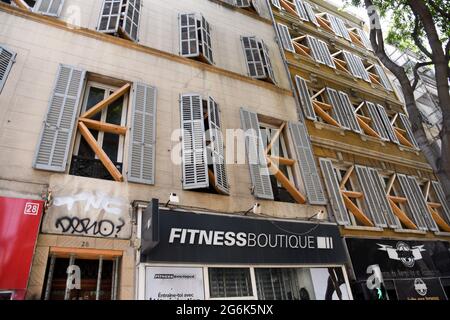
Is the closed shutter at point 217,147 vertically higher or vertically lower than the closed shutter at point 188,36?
lower

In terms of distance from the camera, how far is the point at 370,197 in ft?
28.0

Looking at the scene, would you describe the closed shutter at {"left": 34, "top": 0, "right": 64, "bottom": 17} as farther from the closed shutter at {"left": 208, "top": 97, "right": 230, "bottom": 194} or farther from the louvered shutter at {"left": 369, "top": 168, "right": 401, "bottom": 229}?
the louvered shutter at {"left": 369, "top": 168, "right": 401, "bottom": 229}

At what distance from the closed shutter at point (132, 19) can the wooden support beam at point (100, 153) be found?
9.95 feet

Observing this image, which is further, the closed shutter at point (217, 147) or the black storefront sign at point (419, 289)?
the black storefront sign at point (419, 289)

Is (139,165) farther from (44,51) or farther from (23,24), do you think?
(23,24)

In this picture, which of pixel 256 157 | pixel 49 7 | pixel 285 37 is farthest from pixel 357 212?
pixel 49 7

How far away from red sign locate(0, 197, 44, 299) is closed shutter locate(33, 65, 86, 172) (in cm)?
83

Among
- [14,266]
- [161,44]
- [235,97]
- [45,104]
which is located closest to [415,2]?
[235,97]

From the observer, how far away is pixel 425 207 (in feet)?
31.2

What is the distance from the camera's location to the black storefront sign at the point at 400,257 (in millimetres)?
7062

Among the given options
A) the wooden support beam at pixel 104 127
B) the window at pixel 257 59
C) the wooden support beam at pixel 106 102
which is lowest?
the wooden support beam at pixel 104 127

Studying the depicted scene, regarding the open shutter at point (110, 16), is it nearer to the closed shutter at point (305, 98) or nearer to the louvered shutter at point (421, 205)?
the closed shutter at point (305, 98)

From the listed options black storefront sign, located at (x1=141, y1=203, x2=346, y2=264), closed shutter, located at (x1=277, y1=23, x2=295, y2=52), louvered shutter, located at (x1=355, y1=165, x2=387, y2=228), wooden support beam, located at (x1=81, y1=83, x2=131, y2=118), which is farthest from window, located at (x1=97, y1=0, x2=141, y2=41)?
louvered shutter, located at (x1=355, y1=165, x2=387, y2=228)

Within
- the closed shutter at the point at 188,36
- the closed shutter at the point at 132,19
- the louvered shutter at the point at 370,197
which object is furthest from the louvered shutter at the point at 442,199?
Result: the closed shutter at the point at 132,19
